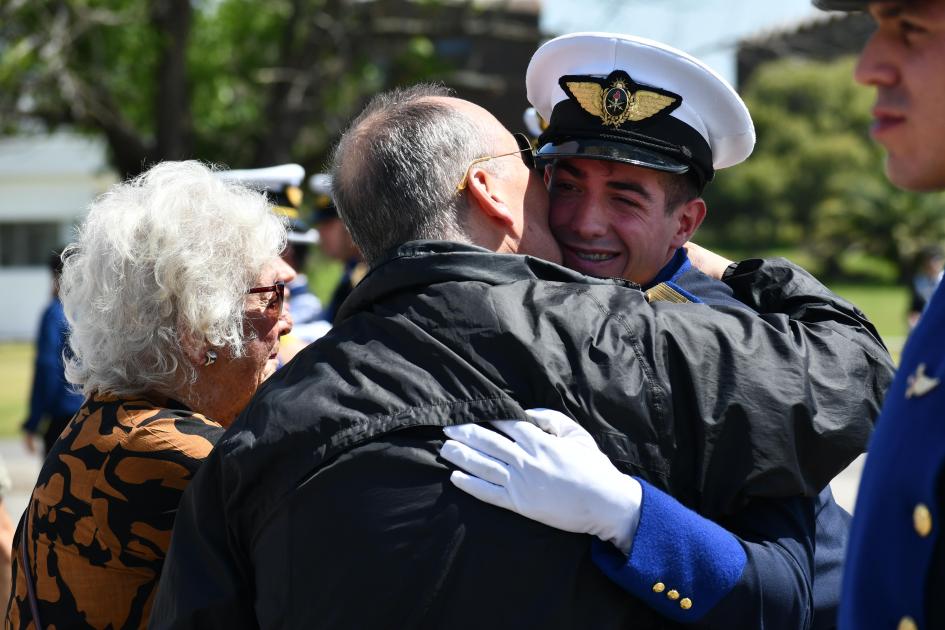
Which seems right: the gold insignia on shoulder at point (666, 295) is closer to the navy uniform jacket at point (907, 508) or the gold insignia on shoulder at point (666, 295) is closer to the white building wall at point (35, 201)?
the navy uniform jacket at point (907, 508)

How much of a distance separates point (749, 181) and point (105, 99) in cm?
4409

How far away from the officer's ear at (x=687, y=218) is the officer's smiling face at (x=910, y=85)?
1.00 m

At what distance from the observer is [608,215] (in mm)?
2299

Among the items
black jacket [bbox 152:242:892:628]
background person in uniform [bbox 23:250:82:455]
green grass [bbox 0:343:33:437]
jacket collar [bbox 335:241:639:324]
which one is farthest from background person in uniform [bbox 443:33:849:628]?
green grass [bbox 0:343:33:437]

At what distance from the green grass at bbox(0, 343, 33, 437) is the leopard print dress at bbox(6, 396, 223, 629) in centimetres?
955

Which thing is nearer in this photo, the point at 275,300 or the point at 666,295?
the point at 666,295

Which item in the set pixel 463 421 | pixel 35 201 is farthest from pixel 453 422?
pixel 35 201

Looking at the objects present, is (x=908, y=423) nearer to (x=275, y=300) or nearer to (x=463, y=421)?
(x=463, y=421)

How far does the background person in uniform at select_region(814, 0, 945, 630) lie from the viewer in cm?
123

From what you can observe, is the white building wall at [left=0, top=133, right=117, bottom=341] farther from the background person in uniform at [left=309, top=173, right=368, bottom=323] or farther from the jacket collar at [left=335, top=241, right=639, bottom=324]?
Answer: the jacket collar at [left=335, top=241, right=639, bottom=324]

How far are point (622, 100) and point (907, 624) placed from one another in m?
1.29

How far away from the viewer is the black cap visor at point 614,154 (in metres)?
2.24

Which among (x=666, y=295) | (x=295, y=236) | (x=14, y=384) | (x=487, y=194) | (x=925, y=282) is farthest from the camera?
(x=14, y=384)

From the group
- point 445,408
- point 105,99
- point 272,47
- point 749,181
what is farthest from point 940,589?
point 749,181
